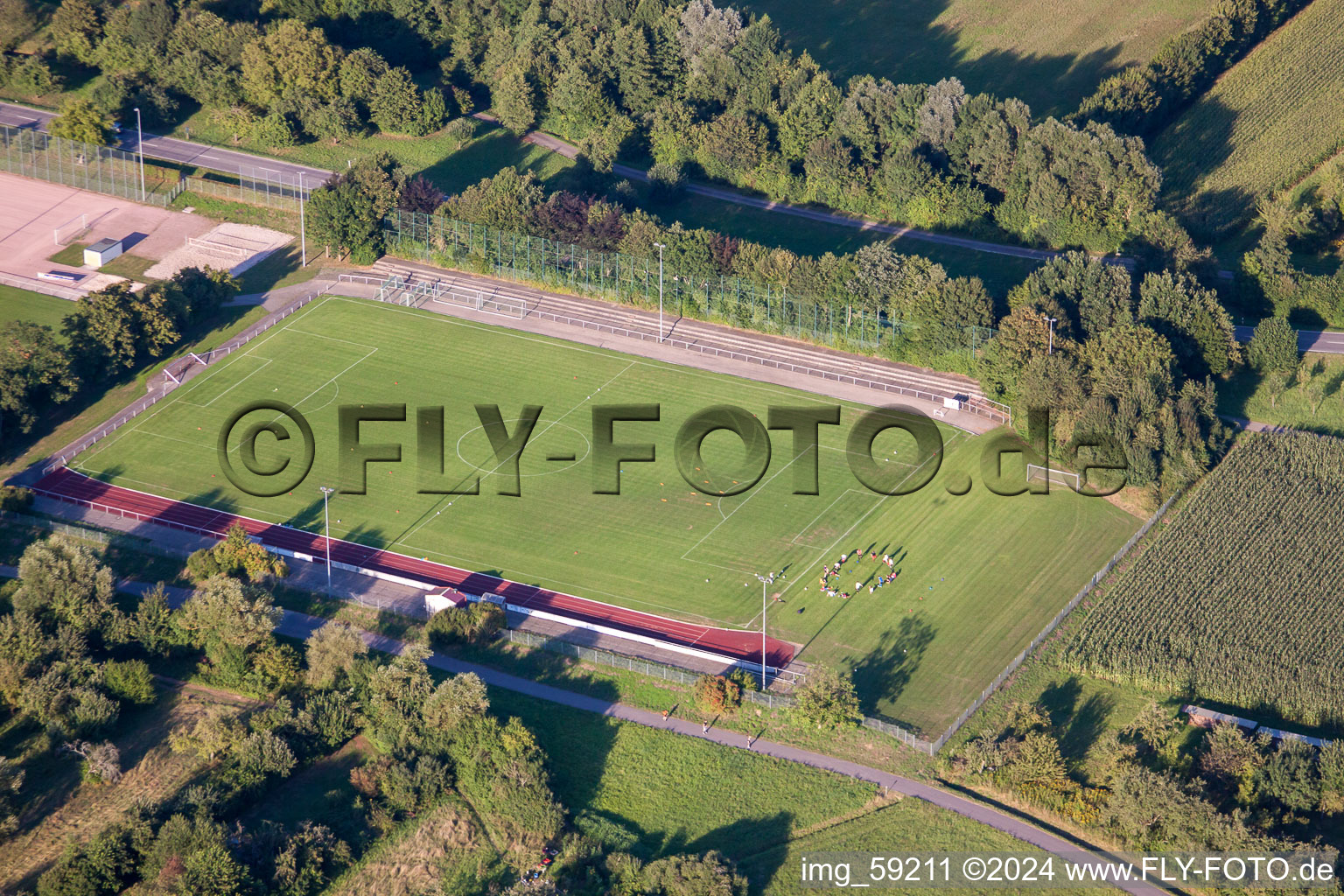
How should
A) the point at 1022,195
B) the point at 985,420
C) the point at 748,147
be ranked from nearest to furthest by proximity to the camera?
the point at 985,420, the point at 1022,195, the point at 748,147

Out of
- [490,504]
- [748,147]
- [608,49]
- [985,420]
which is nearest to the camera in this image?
[490,504]

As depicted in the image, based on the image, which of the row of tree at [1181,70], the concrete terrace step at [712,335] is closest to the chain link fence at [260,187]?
the concrete terrace step at [712,335]

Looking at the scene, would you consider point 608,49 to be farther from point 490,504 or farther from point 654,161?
point 490,504

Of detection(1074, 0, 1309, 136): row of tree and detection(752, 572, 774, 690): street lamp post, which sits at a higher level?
detection(1074, 0, 1309, 136): row of tree

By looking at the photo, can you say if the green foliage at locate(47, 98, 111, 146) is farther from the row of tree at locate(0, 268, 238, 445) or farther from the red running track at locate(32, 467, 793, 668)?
the red running track at locate(32, 467, 793, 668)

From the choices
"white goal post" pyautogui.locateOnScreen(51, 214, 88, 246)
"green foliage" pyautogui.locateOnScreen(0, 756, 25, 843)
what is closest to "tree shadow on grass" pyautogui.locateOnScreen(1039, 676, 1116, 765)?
"green foliage" pyautogui.locateOnScreen(0, 756, 25, 843)

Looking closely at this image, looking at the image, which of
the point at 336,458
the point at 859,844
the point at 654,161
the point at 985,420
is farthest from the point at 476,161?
the point at 859,844

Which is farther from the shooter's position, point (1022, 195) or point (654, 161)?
point (654, 161)

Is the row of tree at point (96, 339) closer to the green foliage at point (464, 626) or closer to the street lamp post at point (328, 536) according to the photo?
the street lamp post at point (328, 536)
